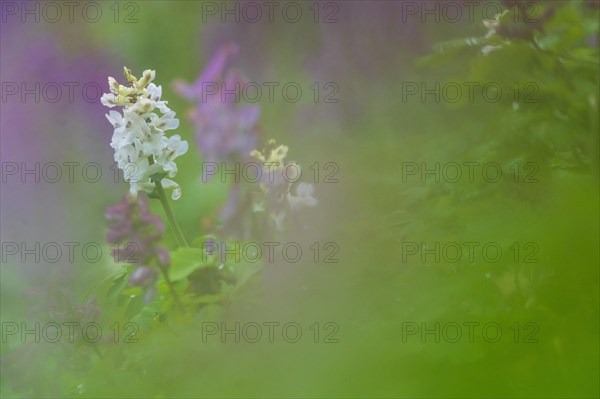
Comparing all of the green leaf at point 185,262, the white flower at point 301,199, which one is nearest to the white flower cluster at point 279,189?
the white flower at point 301,199

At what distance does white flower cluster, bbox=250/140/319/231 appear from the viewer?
3.92 feet

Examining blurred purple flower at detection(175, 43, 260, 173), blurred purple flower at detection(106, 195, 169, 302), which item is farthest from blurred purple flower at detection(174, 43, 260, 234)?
blurred purple flower at detection(106, 195, 169, 302)

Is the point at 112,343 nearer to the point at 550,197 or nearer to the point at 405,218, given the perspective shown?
the point at 405,218

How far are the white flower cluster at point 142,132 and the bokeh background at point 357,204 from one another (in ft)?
0.27

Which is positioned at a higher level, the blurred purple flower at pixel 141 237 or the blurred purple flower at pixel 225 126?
the blurred purple flower at pixel 225 126

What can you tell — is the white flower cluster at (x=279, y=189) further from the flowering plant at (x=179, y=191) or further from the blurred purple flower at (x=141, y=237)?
the blurred purple flower at (x=141, y=237)

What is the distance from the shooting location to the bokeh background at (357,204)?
0.59 m

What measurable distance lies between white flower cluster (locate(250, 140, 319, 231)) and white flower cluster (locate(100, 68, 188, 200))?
142mm

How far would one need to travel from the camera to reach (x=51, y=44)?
1325 millimetres

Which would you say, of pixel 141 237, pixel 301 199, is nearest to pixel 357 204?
pixel 301 199

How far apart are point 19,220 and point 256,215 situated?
18.3 inches

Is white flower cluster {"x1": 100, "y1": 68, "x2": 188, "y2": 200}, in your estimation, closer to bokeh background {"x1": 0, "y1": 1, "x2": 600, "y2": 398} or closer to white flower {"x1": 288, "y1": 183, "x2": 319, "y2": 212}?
bokeh background {"x1": 0, "y1": 1, "x2": 600, "y2": 398}

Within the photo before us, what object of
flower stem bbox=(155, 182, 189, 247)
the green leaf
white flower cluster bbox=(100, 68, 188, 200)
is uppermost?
white flower cluster bbox=(100, 68, 188, 200)

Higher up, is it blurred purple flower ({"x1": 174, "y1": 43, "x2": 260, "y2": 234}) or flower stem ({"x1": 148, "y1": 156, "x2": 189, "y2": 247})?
blurred purple flower ({"x1": 174, "y1": 43, "x2": 260, "y2": 234})
